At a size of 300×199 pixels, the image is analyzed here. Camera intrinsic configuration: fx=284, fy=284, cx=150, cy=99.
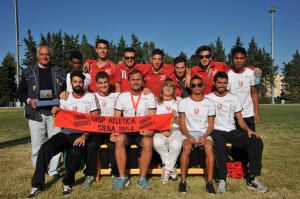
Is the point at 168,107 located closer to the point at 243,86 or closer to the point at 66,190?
the point at 243,86

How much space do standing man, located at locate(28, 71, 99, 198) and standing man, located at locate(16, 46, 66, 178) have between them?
1.37ft

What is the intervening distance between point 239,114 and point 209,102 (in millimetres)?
751

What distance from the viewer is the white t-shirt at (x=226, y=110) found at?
245 inches

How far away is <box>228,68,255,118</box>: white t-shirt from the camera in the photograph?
6672 millimetres

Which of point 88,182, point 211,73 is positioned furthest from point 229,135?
point 88,182

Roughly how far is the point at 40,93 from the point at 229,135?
13.8 ft

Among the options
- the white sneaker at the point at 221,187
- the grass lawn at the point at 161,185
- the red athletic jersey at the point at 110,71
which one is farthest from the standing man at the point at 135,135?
the white sneaker at the point at 221,187

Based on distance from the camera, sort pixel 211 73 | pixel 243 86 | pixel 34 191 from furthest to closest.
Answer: pixel 211 73, pixel 243 86, pixel 34 191

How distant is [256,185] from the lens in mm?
5473

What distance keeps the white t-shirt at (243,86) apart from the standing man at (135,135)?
1948 mm

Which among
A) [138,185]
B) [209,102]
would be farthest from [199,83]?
[138,185]

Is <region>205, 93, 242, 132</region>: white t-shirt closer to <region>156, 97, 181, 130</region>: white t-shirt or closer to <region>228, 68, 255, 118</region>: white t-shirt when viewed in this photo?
<region>228, 68, 255, 118</region>: white t-shirt

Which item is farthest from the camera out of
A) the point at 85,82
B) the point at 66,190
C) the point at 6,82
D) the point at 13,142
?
the point at 6,82

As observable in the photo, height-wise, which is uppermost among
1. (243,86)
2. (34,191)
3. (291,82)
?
(291,82)
